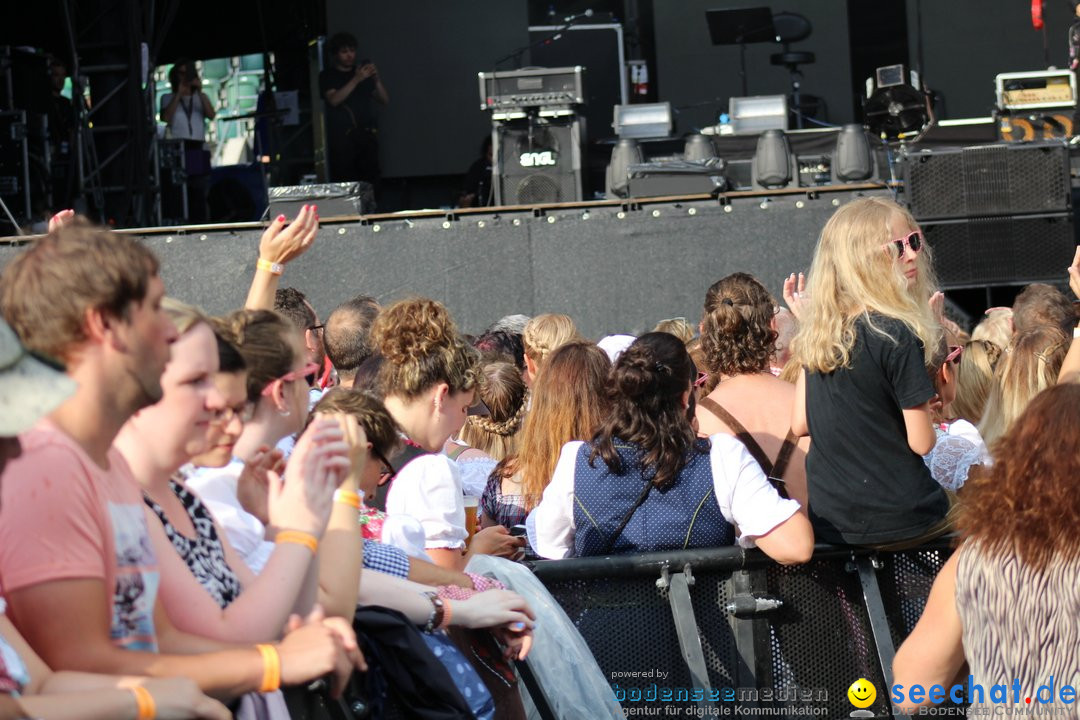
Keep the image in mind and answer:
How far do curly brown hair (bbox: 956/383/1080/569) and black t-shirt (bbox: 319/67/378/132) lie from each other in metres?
10.2

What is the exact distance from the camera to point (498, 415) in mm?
4785

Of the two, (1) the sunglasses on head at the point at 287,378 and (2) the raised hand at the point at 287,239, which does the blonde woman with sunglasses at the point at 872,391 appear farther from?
(1) the sunglasses on head at the point at 287,378

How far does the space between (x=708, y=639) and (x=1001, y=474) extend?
3.95ft

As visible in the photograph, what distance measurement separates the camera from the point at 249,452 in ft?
8.90

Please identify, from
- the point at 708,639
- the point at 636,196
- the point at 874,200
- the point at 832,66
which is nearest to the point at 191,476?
the point at 708,639

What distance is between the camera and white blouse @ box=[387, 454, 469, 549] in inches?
132

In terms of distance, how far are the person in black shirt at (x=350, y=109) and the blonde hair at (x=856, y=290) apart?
8895 millimetres

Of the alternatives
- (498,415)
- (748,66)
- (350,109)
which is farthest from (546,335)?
(748,66)

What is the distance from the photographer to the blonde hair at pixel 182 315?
2.29 meters

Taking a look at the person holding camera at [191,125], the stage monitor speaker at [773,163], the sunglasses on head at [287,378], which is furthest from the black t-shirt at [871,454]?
the person holding camera at [191,125]

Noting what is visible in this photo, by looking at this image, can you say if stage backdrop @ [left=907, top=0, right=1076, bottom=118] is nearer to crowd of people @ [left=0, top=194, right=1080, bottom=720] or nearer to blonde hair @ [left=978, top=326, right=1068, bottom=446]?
crowd of people @ [left=0, top=194, right=1080, bottom=720]

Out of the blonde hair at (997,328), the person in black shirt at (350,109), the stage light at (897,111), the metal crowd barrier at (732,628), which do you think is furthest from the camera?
the person in black shirt at (350,109)

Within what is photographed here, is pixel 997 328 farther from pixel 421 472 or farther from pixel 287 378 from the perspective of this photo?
pixel 287 378

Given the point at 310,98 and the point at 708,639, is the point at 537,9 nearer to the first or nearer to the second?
the point at 310,98
